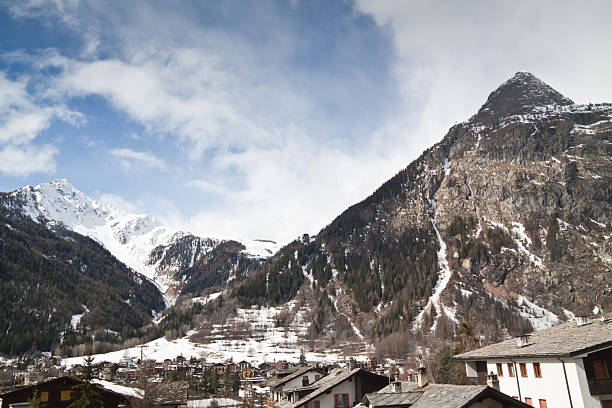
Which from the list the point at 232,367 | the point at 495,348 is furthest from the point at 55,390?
the point at 232,367

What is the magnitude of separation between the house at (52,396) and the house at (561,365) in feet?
121

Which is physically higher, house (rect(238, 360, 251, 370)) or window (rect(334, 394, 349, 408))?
house (rect(238, 360, 251, 370))

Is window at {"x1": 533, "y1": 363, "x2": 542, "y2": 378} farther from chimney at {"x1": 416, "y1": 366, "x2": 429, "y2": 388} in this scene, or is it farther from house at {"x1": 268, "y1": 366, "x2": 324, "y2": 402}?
house at {"x1": 268, "y1": 366, "x2": 324, "y2": 402}

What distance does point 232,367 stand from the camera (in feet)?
611

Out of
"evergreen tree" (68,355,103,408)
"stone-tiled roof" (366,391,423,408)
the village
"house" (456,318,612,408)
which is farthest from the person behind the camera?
"evergreen tree" (68,355,103,408)

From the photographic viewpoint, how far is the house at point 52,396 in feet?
153

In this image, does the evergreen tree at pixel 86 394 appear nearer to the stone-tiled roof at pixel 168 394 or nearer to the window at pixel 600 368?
the stone-tiled roof at pixel 168 394

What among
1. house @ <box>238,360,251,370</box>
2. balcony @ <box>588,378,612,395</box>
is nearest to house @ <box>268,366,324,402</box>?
balcony @ <box>588,378,612,395</box>

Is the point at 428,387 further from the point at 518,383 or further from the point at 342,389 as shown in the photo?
the point at 342,389

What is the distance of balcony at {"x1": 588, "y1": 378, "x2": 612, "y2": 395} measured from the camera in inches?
1371

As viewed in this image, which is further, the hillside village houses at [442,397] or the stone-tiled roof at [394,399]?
the stone-tiled roof at [394,399]

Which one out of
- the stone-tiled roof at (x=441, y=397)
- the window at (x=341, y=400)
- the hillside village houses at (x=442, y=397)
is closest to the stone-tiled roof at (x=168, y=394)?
the window at (x=341, y=400)

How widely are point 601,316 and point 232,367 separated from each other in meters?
165

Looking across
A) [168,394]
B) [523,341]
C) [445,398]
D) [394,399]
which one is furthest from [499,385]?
[168,394]
